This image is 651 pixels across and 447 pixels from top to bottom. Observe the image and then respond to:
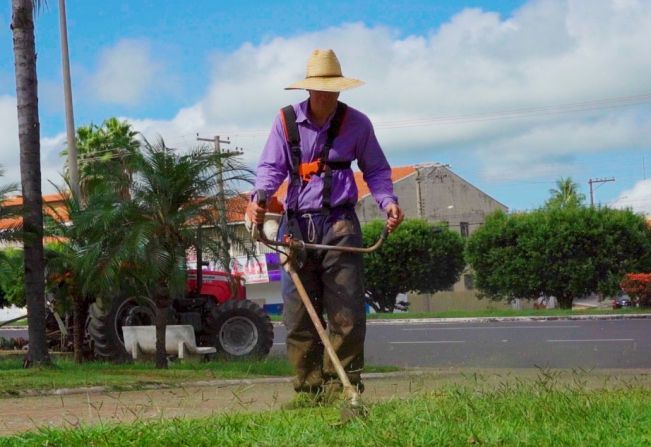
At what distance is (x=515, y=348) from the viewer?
57.9ft

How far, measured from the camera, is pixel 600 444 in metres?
4.24

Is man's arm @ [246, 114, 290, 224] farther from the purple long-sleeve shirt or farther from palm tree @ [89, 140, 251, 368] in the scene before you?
palm tree @ [89, 140, 251, 368]

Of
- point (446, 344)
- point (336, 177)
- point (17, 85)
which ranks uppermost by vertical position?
point (17, 85)

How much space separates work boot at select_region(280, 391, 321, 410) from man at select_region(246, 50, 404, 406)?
0.4 inches

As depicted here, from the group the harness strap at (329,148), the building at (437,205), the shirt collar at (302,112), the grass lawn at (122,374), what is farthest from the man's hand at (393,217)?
the building at (437,205)

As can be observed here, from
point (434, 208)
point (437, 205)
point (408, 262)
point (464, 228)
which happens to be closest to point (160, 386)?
point (408, 262)

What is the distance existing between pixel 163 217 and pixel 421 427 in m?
7.94

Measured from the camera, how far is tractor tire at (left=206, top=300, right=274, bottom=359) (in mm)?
15289

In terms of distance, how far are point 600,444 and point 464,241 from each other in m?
45.4

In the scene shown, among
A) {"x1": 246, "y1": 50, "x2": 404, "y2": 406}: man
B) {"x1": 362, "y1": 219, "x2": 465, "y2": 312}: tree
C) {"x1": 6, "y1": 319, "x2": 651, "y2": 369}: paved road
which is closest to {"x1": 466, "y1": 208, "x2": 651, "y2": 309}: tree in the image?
{"x1": 362, "y1": 219, "x2": 465, "y2": 312}: tree

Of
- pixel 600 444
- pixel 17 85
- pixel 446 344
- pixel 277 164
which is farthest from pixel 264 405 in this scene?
pixel 446 344

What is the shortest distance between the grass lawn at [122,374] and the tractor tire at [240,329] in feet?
5.61

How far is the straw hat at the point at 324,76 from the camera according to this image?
235 inches

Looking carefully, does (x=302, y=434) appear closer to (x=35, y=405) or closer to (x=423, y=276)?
(x=35, y=405)
